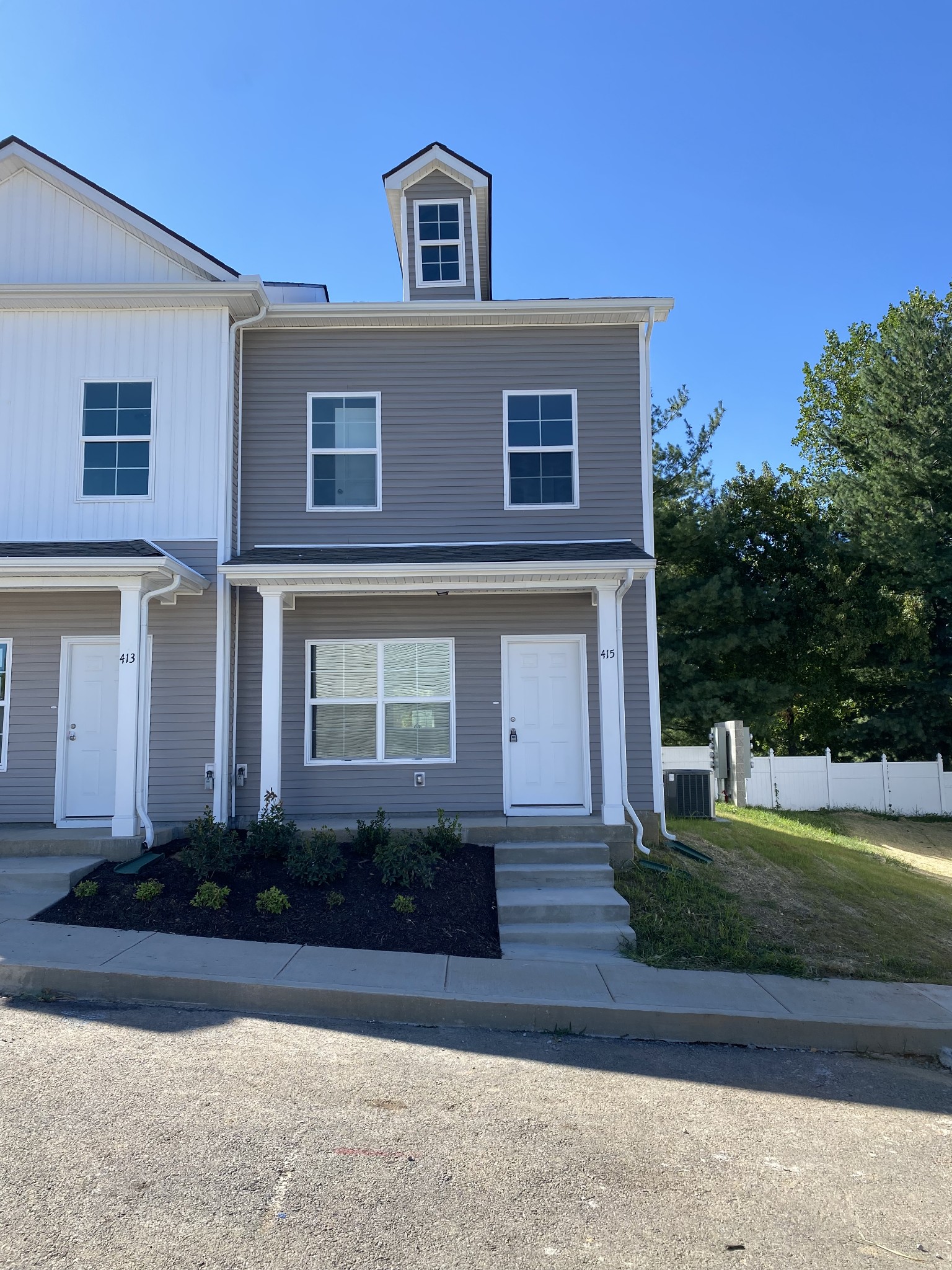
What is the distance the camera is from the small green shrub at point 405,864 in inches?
308

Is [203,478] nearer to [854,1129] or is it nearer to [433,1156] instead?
[433,1156]

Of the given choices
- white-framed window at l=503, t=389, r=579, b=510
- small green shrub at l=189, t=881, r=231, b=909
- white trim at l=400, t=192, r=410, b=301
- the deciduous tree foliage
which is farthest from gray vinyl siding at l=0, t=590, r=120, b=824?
the deciduous tree foliage

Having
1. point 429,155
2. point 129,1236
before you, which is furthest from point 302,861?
point 429,155

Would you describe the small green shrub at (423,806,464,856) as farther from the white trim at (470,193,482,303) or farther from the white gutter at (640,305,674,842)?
the white trim at (470,193,482,303)

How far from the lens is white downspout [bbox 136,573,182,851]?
8906 mm

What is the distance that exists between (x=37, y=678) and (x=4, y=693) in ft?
1.45

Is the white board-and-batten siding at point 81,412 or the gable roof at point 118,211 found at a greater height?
the gable roof at point 118,211

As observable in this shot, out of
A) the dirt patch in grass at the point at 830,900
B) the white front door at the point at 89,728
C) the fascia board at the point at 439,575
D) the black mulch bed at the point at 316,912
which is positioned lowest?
the dirt patch in grass at the point at 830,900

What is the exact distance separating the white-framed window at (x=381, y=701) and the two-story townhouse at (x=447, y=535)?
22 millimetres

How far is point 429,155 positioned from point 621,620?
6774 millimetres

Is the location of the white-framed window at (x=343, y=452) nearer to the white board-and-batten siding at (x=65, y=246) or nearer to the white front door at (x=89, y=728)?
the white board-and-batten siding at (x=65, y=246)

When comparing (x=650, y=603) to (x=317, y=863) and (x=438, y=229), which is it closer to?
(x=317, y=863)

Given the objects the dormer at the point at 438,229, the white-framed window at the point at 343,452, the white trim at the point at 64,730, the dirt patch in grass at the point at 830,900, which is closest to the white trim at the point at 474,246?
the dormer at the point at 438,229

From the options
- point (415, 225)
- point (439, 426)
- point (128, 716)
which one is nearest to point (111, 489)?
point (128, 716)
